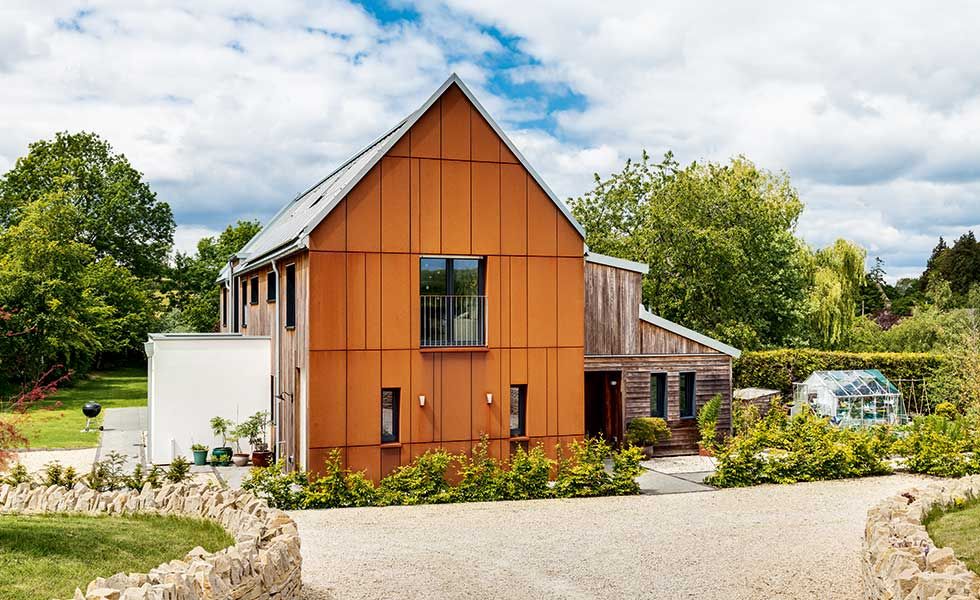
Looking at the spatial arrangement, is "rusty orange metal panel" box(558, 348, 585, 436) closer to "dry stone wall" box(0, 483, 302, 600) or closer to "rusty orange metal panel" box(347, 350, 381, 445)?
"rusty orange metal panel" box(347, 350, 381, 445)

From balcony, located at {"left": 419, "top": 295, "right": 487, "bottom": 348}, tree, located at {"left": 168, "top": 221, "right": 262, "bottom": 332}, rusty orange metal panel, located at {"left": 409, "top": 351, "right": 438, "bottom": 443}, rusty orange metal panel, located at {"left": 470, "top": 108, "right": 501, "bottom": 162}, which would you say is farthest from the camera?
tree, located at {"left": 168, "top": 221, "right": 262, "bottom": 332}

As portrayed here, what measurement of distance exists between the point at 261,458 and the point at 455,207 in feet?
23.2

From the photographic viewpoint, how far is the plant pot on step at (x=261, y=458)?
18953mm

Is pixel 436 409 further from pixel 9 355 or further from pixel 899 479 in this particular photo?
pixel 9 355

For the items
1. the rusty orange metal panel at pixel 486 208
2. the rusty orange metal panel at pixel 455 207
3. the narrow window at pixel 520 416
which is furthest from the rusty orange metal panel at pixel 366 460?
the rusty orange metal panel at pixel 486 208

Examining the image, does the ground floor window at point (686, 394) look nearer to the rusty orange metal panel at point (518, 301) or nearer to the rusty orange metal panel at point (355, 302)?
the rusty orange metal panel at point (518, 301)

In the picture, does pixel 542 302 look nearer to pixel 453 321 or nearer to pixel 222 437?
pixel 453 321

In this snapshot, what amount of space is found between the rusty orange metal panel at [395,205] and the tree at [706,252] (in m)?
15.4

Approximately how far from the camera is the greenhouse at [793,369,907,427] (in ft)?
88.5

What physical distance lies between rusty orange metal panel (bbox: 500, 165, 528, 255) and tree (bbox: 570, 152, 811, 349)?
13576 millimetres

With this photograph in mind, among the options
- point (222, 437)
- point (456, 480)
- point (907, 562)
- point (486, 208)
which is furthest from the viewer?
point (222, 437)

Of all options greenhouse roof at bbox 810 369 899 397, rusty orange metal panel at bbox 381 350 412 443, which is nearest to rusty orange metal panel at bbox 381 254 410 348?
rusty orange metal panel at bbox 381 350 412 443

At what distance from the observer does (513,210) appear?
1786 centimetres

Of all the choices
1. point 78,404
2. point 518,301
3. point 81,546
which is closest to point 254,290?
point 518,301
